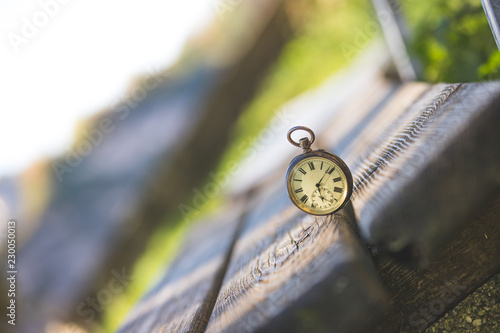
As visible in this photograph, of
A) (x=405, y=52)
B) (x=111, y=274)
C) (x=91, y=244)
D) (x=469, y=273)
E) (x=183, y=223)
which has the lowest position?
(x=183, y=223)

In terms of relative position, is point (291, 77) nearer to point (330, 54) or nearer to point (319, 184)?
point (330, 54)

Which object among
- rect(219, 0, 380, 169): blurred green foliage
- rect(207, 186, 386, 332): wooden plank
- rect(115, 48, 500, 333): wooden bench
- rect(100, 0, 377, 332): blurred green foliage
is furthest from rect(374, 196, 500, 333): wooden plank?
rect(219, 0, 380, 169): blurred green foliage

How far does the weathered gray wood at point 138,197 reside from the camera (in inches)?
159

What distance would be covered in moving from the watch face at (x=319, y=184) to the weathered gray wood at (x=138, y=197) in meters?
2.70

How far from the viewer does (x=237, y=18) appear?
5.04 meters

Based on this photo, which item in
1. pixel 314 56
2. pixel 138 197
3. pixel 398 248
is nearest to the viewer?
→ pixel 398 248

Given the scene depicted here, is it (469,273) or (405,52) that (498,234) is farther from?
(405,52)

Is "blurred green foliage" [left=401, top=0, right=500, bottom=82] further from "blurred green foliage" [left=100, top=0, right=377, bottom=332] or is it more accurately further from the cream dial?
the cream dial

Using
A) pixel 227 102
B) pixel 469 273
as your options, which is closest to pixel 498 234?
pixel 469 273

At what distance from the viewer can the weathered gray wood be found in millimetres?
4039

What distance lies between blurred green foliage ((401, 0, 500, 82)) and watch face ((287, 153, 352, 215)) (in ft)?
5.14

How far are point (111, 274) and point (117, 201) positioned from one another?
2.45 ft

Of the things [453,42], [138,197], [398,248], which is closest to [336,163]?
[398,248]

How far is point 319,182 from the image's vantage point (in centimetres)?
140
